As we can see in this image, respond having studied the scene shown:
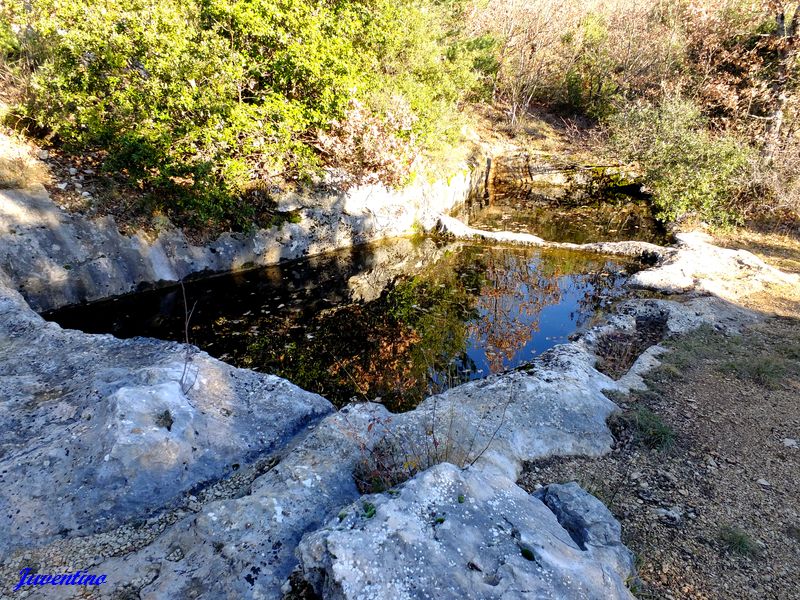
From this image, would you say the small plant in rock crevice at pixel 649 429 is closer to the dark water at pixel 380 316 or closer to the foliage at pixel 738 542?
the foliage at pixel 738 542

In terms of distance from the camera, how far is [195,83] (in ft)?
31.8

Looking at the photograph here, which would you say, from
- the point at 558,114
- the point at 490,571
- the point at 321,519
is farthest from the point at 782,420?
the point at 558,114

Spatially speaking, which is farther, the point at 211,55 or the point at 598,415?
the point at 211,55

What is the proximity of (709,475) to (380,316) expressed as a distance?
266 inches

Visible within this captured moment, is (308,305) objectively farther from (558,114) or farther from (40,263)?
(558,114)

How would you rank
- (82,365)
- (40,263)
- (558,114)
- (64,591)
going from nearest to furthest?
(64,591) → (82,365) → (40,263) → (558,114)

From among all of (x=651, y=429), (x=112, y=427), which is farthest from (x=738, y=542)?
(x=112, y=427)

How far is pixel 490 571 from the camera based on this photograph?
2.81 meters

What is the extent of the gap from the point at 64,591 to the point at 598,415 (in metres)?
6.03

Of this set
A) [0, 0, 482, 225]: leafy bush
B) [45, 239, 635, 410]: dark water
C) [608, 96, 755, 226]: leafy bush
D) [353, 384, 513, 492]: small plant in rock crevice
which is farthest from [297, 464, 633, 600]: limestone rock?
[608, 96, 755, 226]: leafy bush

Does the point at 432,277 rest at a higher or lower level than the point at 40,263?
lower

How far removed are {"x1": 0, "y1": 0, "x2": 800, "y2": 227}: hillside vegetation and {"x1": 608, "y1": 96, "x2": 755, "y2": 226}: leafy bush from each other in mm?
65

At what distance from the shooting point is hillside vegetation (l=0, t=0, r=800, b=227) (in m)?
9.54

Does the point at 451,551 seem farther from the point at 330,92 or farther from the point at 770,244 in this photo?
the point at 770,244
